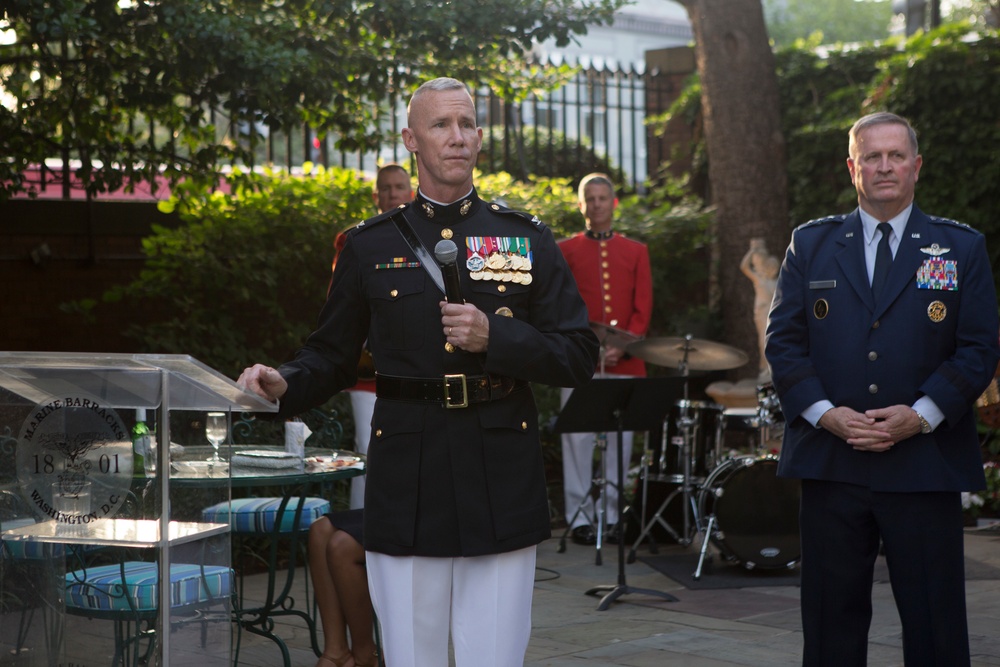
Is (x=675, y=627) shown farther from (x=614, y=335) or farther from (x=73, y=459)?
(x=73, y=459)

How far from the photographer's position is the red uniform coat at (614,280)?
815 cm

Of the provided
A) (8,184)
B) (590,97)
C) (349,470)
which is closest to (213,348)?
(8,184)

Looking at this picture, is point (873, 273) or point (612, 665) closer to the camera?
point (873, 273)

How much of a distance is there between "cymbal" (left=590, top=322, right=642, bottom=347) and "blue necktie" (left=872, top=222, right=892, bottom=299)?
368 centimetres

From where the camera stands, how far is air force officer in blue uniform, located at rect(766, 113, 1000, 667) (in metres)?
3.80

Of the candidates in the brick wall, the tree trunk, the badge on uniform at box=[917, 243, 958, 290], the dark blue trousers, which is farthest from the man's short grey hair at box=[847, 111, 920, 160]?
the tree trunk

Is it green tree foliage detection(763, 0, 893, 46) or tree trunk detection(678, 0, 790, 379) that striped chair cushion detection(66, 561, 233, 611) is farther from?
green tree foliage detection(763, 0, 893, 46)

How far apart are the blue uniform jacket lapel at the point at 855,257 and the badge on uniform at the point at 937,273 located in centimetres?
16

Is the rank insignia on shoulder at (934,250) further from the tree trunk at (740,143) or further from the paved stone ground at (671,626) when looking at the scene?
the tree trunk at (740,143)

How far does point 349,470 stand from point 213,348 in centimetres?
389

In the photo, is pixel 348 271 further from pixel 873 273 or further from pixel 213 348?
pixel 213 348

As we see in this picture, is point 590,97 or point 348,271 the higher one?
point 590,97

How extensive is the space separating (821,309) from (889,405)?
1.19 feet

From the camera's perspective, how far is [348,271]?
3346mm
